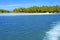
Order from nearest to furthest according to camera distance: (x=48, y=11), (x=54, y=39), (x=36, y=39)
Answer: (x=54, y=39), (x=36, y=39), (x=48, y=11)

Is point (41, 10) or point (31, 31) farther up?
point (31, 31)

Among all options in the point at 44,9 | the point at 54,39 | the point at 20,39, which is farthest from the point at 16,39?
the point at 44,9

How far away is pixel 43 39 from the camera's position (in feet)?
40.5

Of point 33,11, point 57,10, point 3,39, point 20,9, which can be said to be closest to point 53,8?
point 57,10

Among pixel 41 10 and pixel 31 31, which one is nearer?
pixel 31 31

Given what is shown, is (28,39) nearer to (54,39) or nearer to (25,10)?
(54,39)

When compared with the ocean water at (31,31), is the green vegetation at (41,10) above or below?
below

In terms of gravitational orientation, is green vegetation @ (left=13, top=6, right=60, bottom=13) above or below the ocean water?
below

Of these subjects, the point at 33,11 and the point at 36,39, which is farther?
the point at 33,11

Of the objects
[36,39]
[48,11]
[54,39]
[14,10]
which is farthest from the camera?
[14,10]

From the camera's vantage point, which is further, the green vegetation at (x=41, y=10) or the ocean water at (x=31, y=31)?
the green vegetation at (x=41, y=10)

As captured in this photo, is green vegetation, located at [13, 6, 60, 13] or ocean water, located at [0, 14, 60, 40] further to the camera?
green vegetation, located at [13, 6, 60, 13]

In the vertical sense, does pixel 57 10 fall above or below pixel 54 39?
below

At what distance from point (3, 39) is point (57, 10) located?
95145 millimetres
